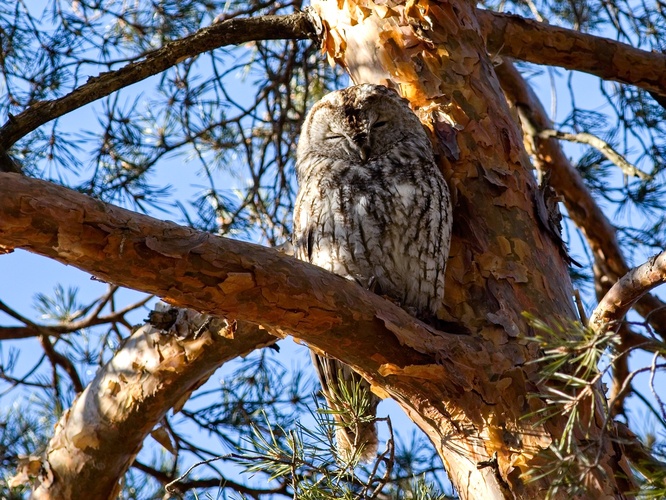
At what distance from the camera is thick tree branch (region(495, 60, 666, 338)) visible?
3.36m

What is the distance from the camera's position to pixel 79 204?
1.39 metres

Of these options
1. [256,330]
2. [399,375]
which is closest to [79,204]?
[399,375]

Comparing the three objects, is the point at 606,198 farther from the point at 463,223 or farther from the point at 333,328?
the point at 333,328

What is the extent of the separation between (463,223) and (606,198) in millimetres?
1963

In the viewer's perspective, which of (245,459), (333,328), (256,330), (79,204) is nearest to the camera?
(79,204)

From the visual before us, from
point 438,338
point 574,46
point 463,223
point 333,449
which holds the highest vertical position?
point 574,46

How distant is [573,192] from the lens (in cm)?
337

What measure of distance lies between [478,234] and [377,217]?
12.5 inches

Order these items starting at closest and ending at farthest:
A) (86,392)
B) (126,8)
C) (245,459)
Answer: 1. (245,459)
2. (86,392)
3. (126,8)

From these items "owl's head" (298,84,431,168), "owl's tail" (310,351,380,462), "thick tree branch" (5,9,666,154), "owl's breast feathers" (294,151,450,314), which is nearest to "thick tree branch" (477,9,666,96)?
"thick tree branch" (5,9,666,154)

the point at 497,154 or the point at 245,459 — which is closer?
the point at 245,459

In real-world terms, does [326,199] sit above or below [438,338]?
above

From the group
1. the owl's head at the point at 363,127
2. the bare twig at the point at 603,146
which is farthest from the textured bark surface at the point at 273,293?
the bare twig at the point at 603,146

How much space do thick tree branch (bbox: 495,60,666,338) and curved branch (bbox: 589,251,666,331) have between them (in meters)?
1.54
